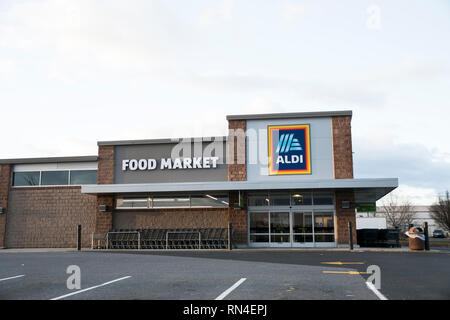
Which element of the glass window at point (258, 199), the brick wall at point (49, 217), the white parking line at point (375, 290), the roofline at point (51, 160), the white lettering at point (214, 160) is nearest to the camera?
the white parking line at point (375, 290)

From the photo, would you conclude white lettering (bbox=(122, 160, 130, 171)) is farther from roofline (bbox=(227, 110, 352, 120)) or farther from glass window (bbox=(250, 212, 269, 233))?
glass window (bbox=(250, 212, 269, 233))

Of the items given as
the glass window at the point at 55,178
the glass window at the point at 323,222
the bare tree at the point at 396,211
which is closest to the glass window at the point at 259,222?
the glass window at the point at 323,222

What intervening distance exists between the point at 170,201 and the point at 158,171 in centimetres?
176

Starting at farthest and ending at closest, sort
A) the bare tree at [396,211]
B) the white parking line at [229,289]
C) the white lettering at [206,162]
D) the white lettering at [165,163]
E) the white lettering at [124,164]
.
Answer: the bare tree at [396,211] < the white lettering at [124,164] < the white lettering at [165,163] < the white lettering at [206,162] < the white parking line at [229,289]

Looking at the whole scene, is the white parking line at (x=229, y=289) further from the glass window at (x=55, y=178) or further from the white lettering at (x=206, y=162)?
the glass window at (x=55, y=178)

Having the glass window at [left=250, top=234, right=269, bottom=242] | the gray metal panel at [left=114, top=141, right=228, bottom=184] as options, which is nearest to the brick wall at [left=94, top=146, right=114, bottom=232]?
the gray metal panel at [left=114, top=141, right=228, bottom=184]

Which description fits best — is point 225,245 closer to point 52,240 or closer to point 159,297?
point 52,240

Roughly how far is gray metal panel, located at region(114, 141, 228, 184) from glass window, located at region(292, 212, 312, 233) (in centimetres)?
406

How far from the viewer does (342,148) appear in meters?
22.3

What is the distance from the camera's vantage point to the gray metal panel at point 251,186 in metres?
20.4

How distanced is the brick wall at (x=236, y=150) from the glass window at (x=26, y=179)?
11.1 meters

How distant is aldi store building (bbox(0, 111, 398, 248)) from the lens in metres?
22.2
